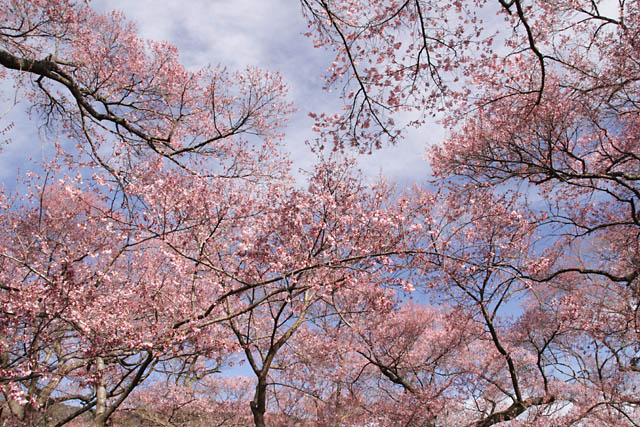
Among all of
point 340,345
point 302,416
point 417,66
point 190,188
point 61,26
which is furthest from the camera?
point 302,416

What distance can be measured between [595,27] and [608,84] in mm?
1476

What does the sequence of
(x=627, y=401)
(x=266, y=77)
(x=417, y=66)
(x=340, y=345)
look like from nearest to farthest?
(x=417, y=66) → (x=627, y=401) → (x=266, y=77) → (x=340, y=345)

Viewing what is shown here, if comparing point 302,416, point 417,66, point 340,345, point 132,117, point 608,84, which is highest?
point 608,84

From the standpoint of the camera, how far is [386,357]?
12734 mm

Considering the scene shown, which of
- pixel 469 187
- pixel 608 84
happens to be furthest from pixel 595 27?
pixel 469 187

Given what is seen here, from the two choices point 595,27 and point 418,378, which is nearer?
point 595,27

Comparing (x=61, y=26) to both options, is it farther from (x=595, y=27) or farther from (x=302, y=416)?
(x=302, y=416)

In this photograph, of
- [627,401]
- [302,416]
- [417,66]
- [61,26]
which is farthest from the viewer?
[302,416]

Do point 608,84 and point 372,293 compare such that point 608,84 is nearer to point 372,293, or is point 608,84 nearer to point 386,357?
point 372,293

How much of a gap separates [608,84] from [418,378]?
29.7 ft

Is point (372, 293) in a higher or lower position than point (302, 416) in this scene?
higher

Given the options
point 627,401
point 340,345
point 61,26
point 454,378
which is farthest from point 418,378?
point 61,26

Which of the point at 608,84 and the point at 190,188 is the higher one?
the point at 608,84

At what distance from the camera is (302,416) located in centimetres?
1509
